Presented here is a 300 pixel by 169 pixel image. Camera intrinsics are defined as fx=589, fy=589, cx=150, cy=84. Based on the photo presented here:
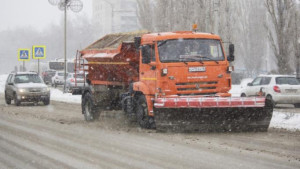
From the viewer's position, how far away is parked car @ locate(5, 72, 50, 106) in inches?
1071

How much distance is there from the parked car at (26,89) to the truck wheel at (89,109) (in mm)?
9115

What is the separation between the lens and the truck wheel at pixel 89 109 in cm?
1801

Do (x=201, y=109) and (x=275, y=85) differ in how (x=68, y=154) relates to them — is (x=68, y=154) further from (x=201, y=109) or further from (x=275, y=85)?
(x=275, y=85)

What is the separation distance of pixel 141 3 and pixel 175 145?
4294 centimetres

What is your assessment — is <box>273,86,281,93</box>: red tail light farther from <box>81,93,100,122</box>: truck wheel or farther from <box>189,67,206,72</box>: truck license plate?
<box>189,67,206,72</box>: truck license plate

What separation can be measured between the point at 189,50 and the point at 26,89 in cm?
1453

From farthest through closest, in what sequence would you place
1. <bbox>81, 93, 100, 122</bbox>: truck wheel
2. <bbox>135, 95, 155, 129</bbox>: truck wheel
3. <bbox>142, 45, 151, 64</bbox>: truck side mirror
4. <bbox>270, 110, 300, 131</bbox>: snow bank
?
<bbox>81, 93, 100, 122</bbox>: truck wheel
<bbox>270, 110, 300, 131</bbox>: snow bank
<bbox>135, 95, 155, 129</bbox>: truck wheel
<bbox>142, 45, 151, 64</bbox>: truck side mirror

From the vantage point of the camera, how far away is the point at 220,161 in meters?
9.37

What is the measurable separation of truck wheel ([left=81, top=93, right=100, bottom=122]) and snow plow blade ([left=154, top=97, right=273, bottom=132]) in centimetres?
466

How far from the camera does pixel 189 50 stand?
1446 cm

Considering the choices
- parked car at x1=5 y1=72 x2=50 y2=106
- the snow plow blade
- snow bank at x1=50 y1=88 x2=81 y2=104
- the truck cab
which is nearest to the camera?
the snow plow blade

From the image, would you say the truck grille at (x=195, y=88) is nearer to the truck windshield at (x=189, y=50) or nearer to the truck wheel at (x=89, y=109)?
the truck windshield at (x=189, y=50)

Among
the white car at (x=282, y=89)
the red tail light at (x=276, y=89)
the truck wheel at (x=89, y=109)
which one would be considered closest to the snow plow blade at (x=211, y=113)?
the truck wheel at (x=89, y=109)

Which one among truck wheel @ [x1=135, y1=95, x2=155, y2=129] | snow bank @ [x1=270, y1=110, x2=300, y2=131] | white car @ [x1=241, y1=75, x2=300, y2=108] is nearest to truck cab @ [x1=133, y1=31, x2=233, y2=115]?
truck wheel @ [x1=135, y1=95, x2=155, y2=129]
